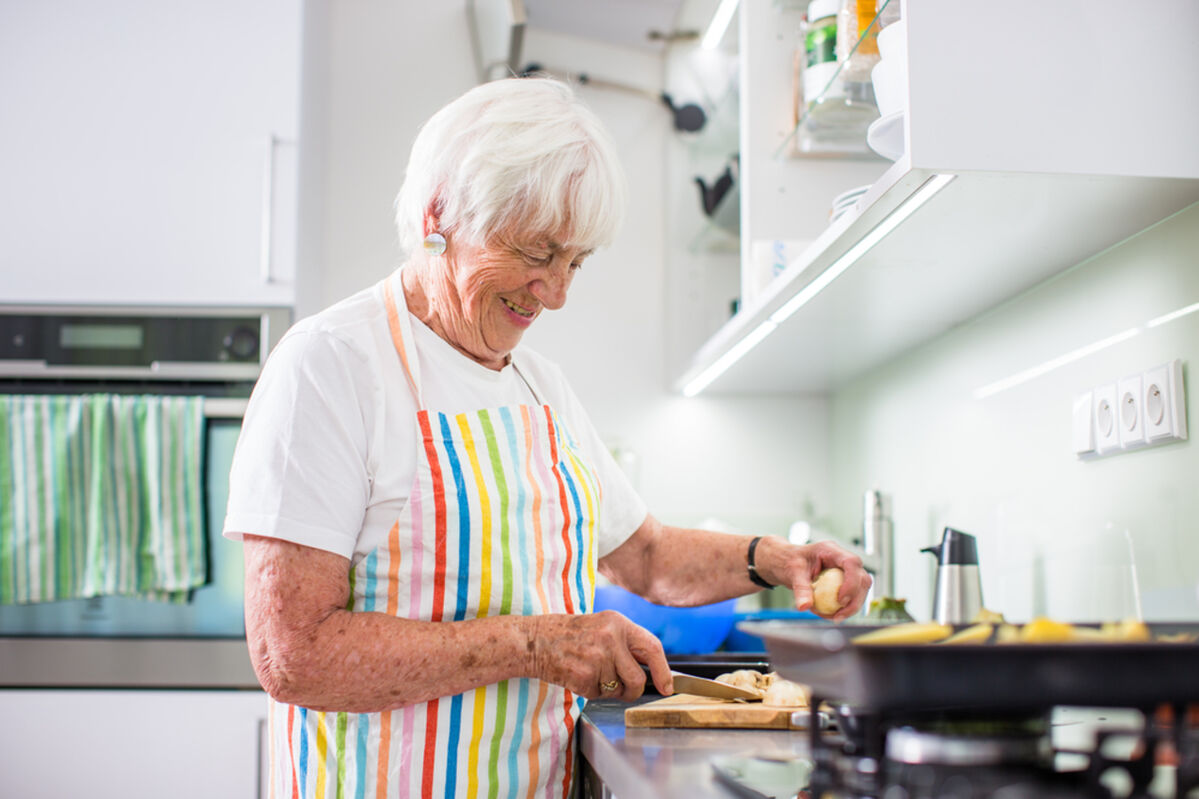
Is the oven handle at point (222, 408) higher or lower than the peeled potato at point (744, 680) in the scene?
higher

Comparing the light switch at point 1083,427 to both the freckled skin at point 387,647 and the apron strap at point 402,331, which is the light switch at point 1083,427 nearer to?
the freckled skin at point 387,647

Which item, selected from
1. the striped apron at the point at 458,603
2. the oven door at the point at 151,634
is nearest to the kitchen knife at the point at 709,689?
the striped apron at the point at 458,603

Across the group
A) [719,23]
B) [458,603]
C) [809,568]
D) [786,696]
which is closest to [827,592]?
[809,568]

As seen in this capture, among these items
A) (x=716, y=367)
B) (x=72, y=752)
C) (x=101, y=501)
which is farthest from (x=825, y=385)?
(x=72, y=752)

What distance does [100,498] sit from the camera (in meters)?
1.98

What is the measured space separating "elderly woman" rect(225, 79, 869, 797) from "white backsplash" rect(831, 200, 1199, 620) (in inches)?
12.5

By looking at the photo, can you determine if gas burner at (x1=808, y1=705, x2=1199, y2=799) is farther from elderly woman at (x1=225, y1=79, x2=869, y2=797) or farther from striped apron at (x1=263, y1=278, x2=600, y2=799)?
striped apron at (x1=263, y1=278, x2=600, y2=799)

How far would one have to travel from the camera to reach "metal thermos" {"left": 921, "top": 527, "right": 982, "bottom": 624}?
132cm

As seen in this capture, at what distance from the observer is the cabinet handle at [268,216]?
2.10m

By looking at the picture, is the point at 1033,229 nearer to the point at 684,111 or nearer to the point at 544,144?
the point at 544,144

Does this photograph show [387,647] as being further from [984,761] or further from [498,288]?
[984,761]

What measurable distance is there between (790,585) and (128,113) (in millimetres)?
1706

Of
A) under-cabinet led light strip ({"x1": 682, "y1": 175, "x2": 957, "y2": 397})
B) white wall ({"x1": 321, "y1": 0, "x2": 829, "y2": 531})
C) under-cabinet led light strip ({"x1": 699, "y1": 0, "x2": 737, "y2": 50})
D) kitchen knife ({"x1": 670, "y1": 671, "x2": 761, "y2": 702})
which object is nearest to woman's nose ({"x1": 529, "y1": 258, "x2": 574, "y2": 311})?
under-cabinet led light strip ({"x1": 682, "y1": 175, "x2": 957, "y2": 397})

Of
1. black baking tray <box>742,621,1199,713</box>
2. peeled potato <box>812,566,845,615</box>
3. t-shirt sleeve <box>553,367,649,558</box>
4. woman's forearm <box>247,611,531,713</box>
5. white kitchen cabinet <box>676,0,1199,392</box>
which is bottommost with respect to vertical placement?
woman's forearm <box>247,611,531,713</box>
